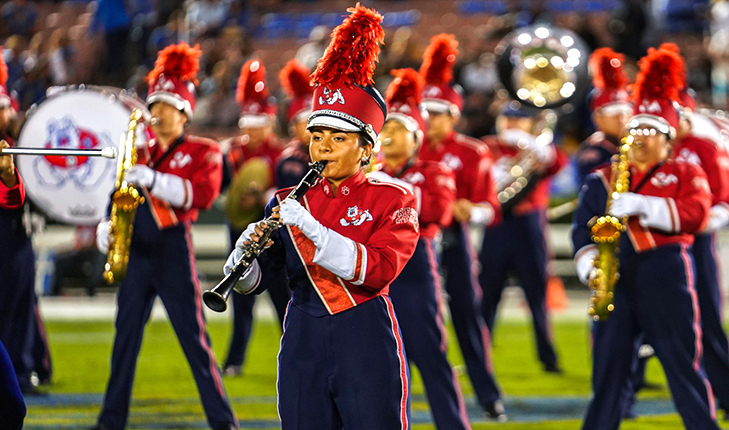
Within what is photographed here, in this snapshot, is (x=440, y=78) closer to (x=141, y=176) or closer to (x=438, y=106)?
(x=438, y=106)

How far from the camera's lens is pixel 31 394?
7074 mm

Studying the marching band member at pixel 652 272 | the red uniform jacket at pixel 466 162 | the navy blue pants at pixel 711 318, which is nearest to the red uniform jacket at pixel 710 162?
the navy blue pants at pixel 711 318

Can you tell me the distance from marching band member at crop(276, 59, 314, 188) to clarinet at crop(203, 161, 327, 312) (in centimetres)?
361

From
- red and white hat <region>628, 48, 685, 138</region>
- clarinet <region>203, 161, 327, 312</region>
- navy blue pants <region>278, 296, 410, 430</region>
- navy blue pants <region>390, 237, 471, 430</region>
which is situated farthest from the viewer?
navy blue pants <region>390, 237, 471, 430</region>

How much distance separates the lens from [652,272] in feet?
16.6

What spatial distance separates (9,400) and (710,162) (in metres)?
4.63

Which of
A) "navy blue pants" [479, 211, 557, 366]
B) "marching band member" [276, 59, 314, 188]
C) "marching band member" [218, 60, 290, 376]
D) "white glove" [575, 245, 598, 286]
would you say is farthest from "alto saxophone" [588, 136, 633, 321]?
"navy blue pants" [479, 211, 557, 366]

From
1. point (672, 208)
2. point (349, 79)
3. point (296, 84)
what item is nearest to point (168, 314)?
point (349, 79)

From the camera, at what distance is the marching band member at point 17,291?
22.0ft

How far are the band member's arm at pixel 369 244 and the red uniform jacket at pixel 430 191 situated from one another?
180 centimetres

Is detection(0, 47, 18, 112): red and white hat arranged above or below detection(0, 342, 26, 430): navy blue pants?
above

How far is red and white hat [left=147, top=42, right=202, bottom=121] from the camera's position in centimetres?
580

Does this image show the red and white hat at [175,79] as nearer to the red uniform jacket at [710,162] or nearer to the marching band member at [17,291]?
the marching band member at [17,291]

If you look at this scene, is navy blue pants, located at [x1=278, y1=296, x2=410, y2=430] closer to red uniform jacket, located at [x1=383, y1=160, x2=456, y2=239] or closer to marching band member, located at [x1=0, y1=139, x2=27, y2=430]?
red uniform jacket, located at [x1=383, y1=160, x2=456, y2=239]
